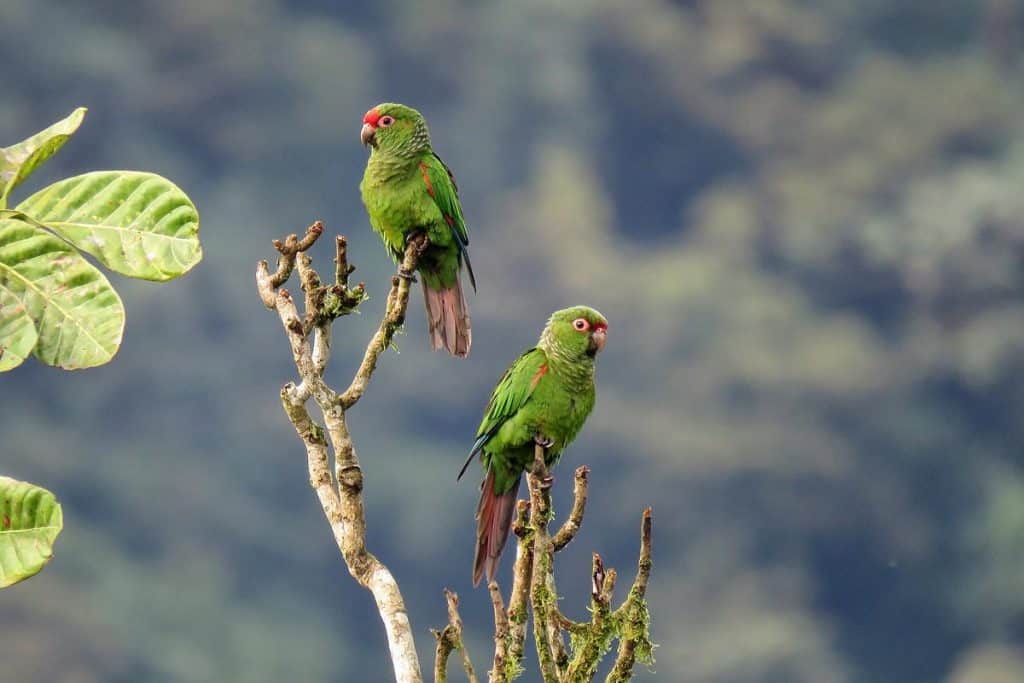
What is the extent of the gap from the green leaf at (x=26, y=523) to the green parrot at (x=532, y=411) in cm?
163

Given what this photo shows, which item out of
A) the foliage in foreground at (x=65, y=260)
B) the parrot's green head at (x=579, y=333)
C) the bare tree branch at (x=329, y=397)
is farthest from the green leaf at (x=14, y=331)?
the parrot's green head at (x=579, y=333)

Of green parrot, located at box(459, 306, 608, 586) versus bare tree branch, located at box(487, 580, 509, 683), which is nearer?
bare tree branch, located at box(487, 580, 509, 683)

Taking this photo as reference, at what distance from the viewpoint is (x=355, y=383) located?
2.01 meters

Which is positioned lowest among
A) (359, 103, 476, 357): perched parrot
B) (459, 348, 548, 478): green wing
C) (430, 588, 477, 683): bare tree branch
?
(430, 588, 477, 683): bare tree branch

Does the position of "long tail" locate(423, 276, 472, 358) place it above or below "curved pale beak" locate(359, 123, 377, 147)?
below

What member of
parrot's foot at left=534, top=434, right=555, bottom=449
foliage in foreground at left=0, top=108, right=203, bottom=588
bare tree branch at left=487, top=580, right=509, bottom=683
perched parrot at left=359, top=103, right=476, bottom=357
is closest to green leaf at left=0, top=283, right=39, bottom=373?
foliage in foreground at left=0, top=108, right=203, bottom=588

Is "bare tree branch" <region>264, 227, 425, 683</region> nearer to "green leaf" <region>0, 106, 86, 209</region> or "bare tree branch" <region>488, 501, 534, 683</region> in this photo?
"bare tree branch" <region>488, 501, 534, 683</region>

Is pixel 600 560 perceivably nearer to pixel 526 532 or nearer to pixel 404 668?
pixel 526 532

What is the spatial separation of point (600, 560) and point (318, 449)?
56cm

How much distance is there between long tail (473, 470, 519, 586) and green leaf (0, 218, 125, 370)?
1.64 meters

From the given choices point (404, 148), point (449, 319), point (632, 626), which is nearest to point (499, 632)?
point (632, 626)

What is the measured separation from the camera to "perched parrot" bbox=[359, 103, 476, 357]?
341 centimetres

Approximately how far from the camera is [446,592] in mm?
1852

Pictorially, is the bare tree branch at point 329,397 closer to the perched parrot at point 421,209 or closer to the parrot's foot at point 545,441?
the parrot's foot at point 545,441
